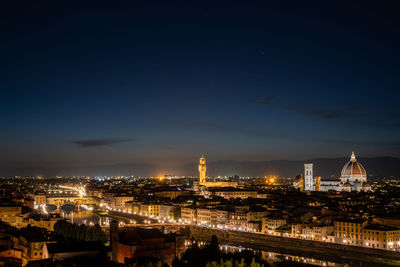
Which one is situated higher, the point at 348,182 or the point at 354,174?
the point at 354,174

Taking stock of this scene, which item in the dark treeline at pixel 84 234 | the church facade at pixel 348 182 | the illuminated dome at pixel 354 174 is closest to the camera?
the dark treeline at pixel 84 234

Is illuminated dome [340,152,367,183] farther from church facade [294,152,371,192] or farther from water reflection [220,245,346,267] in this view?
water reflection [220,245,346,267]

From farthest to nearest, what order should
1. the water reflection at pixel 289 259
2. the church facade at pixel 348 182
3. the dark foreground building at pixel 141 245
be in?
the church facade at pixel 348 182
the water reflection at pixel 289 259
the dark foreground building at pixel 141 245

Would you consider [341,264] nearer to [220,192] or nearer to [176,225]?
[176,225]

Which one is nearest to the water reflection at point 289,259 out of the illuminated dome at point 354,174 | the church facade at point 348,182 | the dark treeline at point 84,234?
the dark treeline at point 84,234

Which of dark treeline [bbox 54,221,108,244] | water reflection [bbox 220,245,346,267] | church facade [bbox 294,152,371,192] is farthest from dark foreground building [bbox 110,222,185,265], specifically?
church facade [bbox 294,152,371,192]

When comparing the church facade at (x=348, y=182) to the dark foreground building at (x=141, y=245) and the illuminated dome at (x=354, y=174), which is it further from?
the dark foreground building at (x=141, y=245)

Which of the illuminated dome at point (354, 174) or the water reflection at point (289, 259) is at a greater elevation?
the illuminated dome at point (354, 174)

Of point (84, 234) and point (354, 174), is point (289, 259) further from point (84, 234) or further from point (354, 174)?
point (354, 174)

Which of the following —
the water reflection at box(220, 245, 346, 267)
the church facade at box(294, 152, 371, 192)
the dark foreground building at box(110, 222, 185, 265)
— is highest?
the church facade at box(294, 152, 371, 192)

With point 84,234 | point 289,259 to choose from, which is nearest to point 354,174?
point 289,259

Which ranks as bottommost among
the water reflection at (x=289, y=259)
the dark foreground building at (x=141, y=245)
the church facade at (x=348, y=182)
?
the water reflection at (x=289, y=259)
